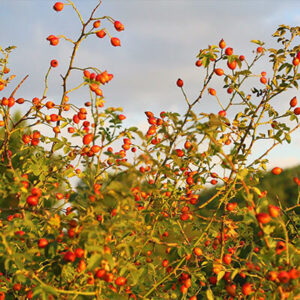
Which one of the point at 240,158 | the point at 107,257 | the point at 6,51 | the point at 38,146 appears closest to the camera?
the point at 107,257

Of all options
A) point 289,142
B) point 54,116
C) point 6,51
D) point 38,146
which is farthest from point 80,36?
point 289,142

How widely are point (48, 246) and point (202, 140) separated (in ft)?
4.24

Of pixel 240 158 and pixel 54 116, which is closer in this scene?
pixel 240 158

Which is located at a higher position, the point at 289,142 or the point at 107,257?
the point at 289,142

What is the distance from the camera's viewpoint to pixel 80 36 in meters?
2.87

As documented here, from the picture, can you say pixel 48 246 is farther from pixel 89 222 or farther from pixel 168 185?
pixel 168 185

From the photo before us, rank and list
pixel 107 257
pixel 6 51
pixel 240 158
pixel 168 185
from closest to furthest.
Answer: pixel 107 257
pixel 240 158
pixel 168 185
pixel 6 51

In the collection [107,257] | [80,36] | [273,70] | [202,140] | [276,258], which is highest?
[80,36]

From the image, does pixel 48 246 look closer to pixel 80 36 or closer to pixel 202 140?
pixel 202 140

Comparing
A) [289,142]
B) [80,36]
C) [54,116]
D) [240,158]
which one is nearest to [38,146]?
[54,116]

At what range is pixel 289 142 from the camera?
2.88 meters

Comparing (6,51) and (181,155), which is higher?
(6,51)

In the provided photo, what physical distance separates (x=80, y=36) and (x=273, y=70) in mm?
1454

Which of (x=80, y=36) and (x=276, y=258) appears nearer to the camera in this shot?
(x=276, y=258)
